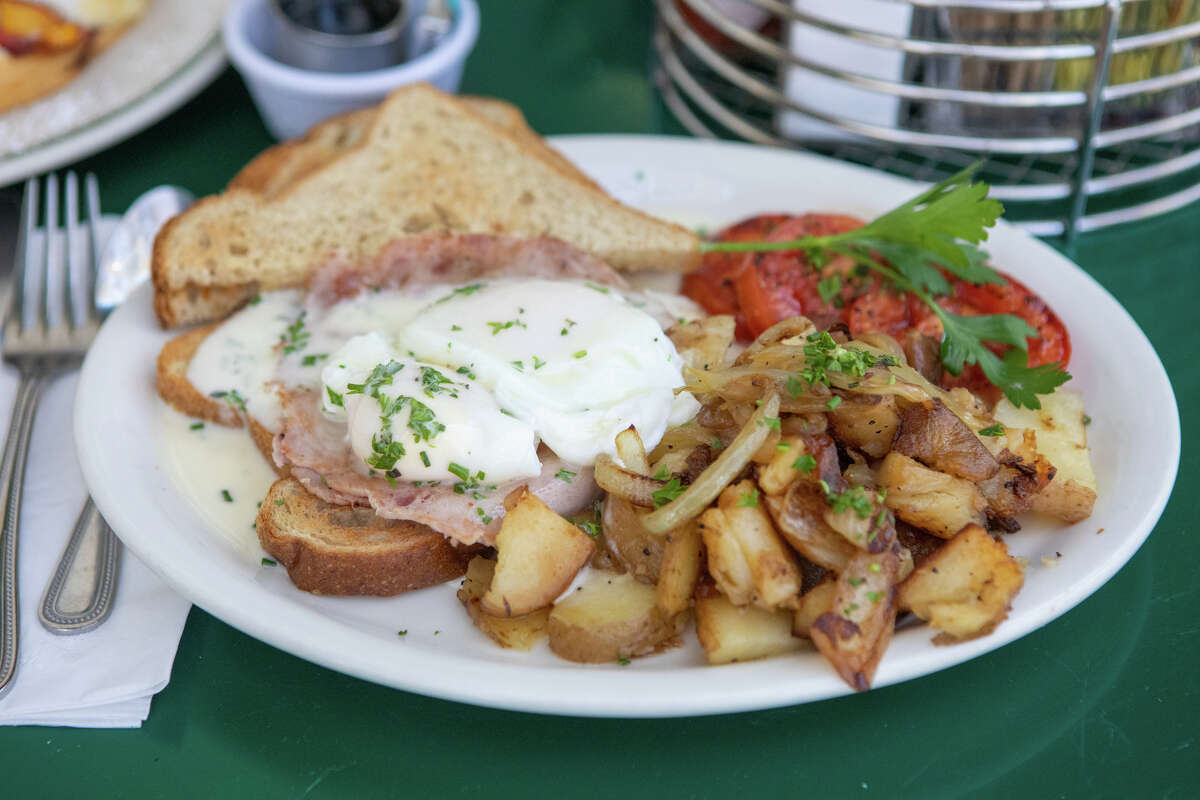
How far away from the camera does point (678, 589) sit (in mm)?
1707

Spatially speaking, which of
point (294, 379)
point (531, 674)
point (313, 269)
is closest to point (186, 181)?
point (313, 269)

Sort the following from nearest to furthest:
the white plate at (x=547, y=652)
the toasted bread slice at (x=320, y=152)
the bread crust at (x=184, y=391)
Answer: the white plate at (x=547, y=652) < the bread crust at (x=184, y=391) < the toasted bread slice at (x=320, y=152)

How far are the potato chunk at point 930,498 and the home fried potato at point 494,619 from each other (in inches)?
23.2

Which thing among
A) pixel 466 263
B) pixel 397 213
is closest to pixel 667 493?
pixel 466 263

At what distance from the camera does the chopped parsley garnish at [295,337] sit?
89.6 inches

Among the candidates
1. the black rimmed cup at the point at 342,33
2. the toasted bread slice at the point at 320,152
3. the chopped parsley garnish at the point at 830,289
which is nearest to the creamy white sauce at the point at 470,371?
the chopped parsley garnish at the point at 830,289

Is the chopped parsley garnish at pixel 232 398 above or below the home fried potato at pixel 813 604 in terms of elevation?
below

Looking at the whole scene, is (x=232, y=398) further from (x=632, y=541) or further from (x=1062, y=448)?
(x=1062, y=448)

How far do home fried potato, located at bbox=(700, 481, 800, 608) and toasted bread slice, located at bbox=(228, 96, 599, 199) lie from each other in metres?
1.36

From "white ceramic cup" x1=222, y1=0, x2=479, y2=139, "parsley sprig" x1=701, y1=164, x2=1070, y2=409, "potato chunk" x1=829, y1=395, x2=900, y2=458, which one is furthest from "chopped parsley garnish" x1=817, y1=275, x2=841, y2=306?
"white ceramic cup" x1=222, y1=0, x2=479, y2=139

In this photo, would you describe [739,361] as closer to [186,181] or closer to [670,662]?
[670,662]

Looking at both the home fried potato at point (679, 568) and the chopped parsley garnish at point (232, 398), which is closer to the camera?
the home fried potato at point (679, 568)

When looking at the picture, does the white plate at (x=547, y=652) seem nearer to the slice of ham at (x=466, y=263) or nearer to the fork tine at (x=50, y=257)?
the fork tine at (x=50, y=257)

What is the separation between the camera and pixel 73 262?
Answer: 2803mm
